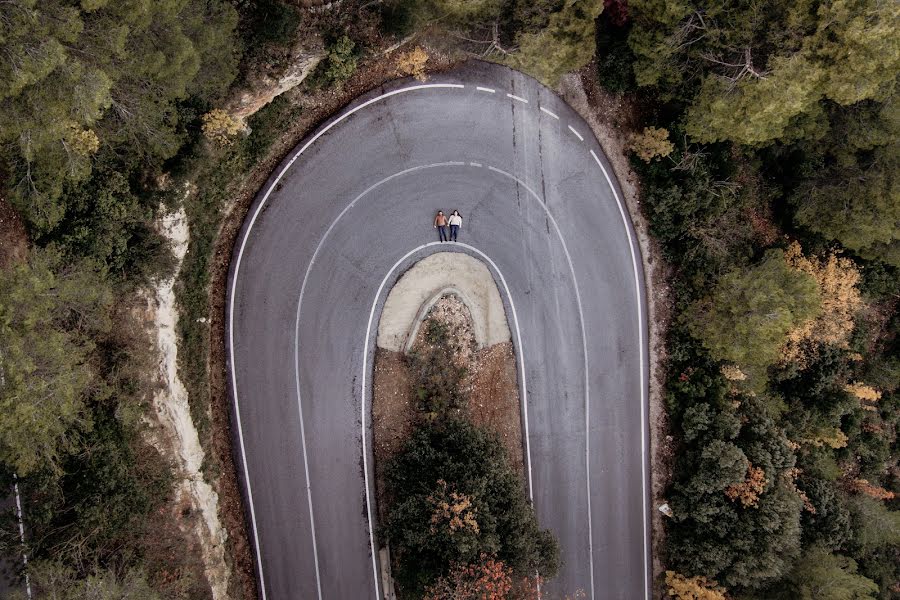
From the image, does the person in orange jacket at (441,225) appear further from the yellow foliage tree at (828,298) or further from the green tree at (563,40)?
the yellow foliage tree at (828,298)

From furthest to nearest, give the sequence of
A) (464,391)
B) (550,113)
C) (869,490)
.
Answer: (869,490) < (550,113) < (464,391)

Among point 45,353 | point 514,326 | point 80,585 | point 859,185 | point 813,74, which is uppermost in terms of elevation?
point 813,74

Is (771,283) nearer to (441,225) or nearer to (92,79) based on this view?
(441,225)

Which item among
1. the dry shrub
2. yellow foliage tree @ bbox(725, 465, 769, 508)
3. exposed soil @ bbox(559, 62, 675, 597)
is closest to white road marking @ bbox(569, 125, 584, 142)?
exposed soil @ bbox(559, 62, 675, 597)

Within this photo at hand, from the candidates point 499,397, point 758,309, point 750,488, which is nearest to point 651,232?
point 758,309

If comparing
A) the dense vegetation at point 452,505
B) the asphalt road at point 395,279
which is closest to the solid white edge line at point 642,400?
the asphalt road at point 395,279
